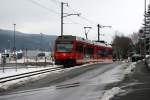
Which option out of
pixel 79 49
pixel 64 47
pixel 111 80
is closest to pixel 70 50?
pixel 64 47

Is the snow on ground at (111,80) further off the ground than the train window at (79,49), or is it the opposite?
the train window at (79,49)

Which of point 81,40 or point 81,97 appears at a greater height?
point 81,40

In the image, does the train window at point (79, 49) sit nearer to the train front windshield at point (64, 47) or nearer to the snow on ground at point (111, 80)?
the train front windshield at point (64, 47)

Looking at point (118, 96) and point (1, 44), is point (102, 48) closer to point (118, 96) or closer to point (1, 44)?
point (118, 96)

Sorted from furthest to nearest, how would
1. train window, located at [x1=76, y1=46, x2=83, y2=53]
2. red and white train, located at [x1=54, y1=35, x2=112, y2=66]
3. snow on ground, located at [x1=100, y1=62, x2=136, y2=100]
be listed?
train window, located at [x1=76, y1=46, x2=83, y2=53], red and white train, located at [x1=54, y1=35, x2=112, y2=66], snow on ground, located at [x1=100, y1=62, x2=136, y2=100]

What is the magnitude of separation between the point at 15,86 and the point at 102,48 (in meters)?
43.3

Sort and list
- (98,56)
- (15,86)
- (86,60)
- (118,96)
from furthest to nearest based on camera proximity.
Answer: (98,56) < (86,60) < (15,86) < (118,96)

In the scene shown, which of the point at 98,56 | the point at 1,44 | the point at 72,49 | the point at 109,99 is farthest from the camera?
the point at 1,44

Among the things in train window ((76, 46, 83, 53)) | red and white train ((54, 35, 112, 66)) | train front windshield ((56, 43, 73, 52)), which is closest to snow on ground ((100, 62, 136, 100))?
red and white train ((54, 35, 112, 66))

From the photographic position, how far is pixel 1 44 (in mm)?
184000

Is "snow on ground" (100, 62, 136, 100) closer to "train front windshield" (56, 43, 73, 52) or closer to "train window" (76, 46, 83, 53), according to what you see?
"train front windshield" (56, 43, 73, 52)

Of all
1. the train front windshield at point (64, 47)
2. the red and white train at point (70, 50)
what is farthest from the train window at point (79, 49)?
the train front windshield at point (64, 47)

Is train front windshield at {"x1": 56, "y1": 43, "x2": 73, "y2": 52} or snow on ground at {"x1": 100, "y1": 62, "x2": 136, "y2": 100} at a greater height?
train front windshield at {"x1": 56, "y1": 43, "x2": 73, "y2": 52}

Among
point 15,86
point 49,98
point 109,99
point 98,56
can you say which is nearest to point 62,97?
point 49,98
